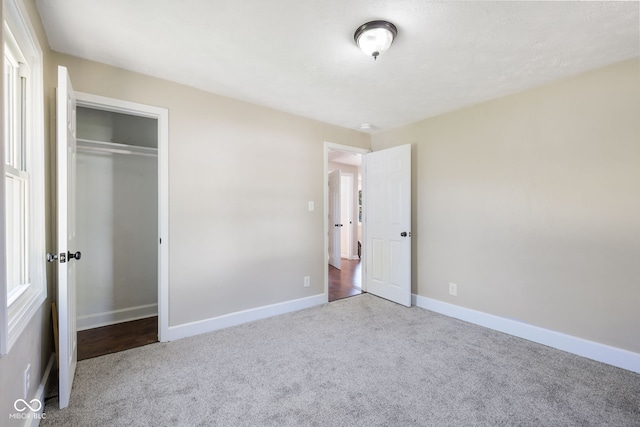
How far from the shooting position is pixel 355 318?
310 cm

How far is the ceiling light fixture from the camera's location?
1719mm

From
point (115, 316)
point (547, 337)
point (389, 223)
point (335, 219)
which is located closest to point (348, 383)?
point (547, 337)

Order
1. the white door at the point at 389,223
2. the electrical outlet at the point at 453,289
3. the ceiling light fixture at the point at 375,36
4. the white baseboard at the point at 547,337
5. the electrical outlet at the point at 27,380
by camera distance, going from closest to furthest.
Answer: the electrical outlet at the point at 27,380
the ceiling light fixture at the point at 375,36
the white baseboard at the point at 547,337
the electrical outlet at the point at 453,289
the white door at the point at 389,223

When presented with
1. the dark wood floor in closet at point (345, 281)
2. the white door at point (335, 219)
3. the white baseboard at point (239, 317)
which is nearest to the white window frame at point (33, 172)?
the white baseboard at point (239, 317)

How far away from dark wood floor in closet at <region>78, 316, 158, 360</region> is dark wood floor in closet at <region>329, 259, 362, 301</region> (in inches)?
83.0

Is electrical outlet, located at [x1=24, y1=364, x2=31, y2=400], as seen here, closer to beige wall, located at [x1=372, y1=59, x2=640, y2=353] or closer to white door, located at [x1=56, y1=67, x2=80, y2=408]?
white door, located at [x1=56, y1=67, x2=80, y2=408]

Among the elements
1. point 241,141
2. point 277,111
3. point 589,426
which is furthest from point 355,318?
point 277,111

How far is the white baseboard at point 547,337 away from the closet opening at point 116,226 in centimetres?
311

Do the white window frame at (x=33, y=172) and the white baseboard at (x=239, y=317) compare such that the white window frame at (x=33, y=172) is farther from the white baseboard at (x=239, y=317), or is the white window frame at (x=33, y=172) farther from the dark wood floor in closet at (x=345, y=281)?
the dark wood floor in closet at (x=345, y=281)

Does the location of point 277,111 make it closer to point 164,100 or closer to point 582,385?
point 164,100

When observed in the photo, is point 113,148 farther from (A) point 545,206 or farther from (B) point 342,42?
(A) point 545,206

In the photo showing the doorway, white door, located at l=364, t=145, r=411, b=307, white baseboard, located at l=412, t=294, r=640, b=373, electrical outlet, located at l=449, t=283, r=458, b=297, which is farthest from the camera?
the doorway

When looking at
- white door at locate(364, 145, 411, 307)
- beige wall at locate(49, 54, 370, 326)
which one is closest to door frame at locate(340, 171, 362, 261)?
white door at locate(364, 145, 411, 307)

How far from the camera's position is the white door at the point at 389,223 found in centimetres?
347
